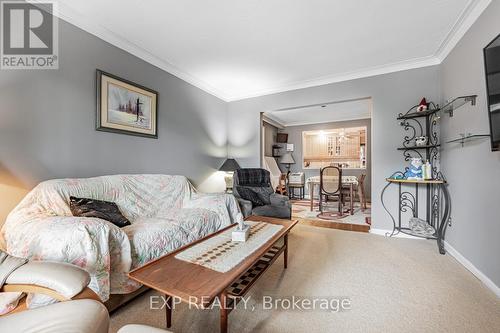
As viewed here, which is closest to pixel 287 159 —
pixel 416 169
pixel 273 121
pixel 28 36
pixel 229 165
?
pixel 273 121

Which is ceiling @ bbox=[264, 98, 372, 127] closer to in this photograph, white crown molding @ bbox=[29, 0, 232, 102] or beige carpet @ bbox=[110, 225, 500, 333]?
white crown molding @ bbox=[29, 0, 232, 102]

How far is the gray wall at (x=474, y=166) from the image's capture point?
→ 1690 mm

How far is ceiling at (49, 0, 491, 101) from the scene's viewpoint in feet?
6.31

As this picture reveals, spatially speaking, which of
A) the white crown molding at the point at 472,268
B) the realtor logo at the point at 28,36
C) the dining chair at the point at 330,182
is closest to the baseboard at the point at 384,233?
the white crown molding at the point at 472,268

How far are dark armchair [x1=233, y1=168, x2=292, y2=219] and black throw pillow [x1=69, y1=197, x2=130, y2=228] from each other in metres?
1.43

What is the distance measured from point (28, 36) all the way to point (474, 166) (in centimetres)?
429

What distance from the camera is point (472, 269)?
1937 mm

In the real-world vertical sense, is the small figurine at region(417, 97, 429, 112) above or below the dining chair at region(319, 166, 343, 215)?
above

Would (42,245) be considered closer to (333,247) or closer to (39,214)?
(39,214)

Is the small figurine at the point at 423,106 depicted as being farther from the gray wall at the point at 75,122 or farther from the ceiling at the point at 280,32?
the gray wall at the point at 75,122

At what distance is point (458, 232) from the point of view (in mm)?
2262

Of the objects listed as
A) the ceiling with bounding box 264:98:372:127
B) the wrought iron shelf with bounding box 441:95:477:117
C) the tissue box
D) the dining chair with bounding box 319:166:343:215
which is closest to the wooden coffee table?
the tissue box

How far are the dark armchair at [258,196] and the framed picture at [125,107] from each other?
4.63 ft

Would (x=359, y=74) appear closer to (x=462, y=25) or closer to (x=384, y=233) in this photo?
(x=462, y=25)
